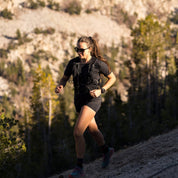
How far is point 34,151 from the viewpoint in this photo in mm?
27875

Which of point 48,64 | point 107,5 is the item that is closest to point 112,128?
point 48,64

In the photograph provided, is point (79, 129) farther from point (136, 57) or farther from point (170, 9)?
point (170, 9)

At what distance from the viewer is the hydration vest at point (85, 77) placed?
4695 millimetres

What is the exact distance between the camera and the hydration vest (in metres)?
4.70

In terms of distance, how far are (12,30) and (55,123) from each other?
107 meters

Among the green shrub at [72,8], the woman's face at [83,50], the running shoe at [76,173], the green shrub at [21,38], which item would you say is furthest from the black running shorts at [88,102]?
the green shrub at [72,8]

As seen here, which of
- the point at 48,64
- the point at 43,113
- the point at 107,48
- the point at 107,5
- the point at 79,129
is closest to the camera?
the point at 79,129

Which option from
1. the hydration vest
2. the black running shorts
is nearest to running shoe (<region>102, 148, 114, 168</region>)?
the black running shorts

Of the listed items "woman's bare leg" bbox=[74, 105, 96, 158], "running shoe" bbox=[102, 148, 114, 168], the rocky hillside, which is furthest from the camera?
the rocky hillside

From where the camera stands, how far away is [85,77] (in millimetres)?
4707

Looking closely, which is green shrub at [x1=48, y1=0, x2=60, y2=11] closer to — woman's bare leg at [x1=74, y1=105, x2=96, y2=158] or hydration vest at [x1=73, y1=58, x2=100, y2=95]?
hydration vest at [x1=73, y1=58, x2=100, y2=95]

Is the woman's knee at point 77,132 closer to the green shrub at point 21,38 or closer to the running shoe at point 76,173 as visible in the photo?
the running shoe at point 76,173

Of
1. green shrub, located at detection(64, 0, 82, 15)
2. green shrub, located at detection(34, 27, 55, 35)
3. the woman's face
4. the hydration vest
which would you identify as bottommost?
the hydration vest

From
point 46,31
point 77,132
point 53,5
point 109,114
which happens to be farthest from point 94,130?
point 53,5
